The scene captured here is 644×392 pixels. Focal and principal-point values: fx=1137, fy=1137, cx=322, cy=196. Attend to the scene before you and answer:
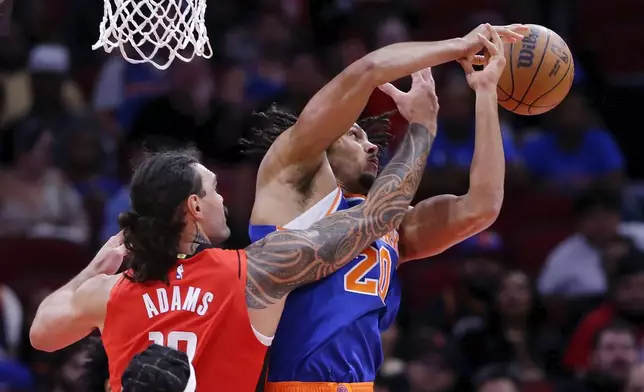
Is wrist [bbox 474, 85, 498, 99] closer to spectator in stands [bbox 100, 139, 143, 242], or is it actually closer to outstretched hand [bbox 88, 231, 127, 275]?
outstretched hand [bbox 88, 231, 127, 275]

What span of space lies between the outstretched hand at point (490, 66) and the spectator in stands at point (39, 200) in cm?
489

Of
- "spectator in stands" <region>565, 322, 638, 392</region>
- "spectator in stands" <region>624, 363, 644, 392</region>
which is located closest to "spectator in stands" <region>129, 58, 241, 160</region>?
"spectator in stands" <region>565, 322, 638, 392</region>

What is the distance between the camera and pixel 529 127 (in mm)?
10320

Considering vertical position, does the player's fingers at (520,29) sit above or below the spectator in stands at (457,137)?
above

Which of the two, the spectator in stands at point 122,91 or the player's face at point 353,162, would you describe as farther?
the spectator in stands at point 122,91

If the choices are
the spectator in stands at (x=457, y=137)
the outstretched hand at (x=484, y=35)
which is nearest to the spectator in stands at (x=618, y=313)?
the spectator in stands at (x=457, y=137)

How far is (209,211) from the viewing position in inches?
→ 176

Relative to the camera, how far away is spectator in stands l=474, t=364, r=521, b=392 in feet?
23.9

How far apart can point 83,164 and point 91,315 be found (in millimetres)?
5477

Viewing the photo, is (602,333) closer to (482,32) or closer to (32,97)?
(482,32)

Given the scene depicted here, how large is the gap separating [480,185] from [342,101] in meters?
0.75

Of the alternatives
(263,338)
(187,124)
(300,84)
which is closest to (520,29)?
→ (263,338)

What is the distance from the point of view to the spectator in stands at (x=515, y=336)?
779 centimetres

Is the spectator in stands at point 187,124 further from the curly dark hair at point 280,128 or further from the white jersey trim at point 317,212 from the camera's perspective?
the white jersey trim at point 317,212
